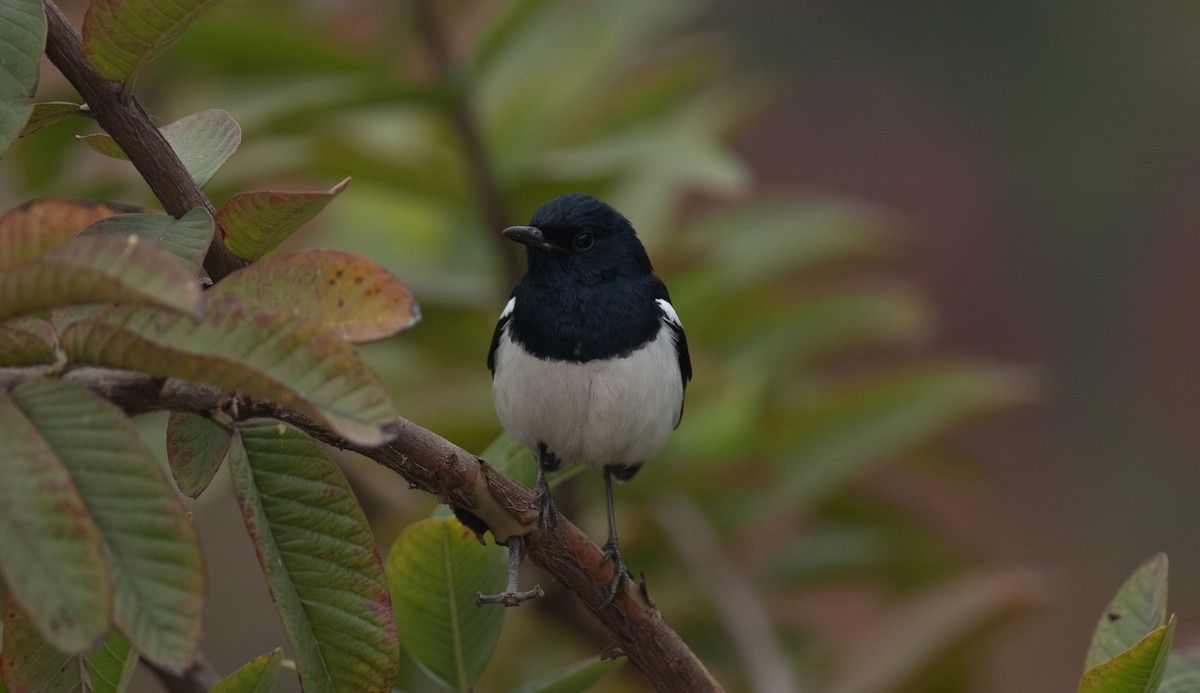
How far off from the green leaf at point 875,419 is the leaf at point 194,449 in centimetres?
195

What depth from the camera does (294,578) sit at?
1.20 meters

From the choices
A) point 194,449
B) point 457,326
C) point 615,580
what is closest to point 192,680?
point 194,449

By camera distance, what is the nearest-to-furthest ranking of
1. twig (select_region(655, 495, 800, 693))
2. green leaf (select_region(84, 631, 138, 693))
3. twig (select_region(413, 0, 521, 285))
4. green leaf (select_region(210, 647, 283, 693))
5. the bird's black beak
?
green leaf (select_region(210, 647, 283, 693)) < green leaf (select_region(84, 631, 138, 693)) < the bird's black beak < twig (select_region(655, 495, 800, 693)) < twig (select_region(413, 0, 521, 285))

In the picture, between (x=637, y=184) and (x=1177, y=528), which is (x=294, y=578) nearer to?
(x=637, y=184)

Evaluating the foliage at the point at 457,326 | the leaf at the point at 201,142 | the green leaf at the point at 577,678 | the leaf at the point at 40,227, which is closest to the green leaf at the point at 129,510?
the foliage at the point at 457,326

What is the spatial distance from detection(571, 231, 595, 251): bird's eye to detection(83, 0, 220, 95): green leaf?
1.44 metres

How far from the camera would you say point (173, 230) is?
46.2 inches

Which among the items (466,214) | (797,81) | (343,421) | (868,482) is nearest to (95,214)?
(343,421)

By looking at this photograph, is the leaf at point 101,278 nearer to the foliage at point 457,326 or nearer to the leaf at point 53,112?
the foliage at point 457,326

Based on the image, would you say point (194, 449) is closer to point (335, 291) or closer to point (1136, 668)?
point (335, 291)

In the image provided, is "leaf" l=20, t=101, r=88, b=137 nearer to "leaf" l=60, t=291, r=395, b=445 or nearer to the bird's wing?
"leaf" l=60, t=291, r=395, b=445

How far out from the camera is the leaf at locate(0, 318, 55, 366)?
3.36 feet

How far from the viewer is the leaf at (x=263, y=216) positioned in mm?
1233

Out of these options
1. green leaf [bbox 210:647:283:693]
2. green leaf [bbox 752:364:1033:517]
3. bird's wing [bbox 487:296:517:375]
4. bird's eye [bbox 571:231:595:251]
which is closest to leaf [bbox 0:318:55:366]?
green leaf [bbox 210:647:283:693]
